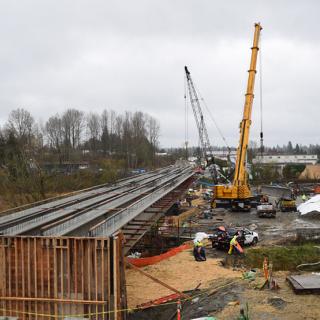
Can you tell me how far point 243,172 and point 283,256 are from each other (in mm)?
26876

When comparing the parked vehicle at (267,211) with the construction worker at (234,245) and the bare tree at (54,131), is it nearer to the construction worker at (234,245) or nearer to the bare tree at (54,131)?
the construction worker at (234,245)

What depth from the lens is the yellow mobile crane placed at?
4897 centimetres

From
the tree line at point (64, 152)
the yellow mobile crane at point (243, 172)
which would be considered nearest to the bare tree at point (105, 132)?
the tree line at point (64, 152)

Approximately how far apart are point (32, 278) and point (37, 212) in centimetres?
932

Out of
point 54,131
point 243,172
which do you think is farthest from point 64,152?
point 243,172

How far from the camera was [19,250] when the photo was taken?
15523mm

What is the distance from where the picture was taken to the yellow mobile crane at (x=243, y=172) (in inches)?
1928

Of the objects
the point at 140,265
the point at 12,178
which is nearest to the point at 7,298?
the point at 140,265

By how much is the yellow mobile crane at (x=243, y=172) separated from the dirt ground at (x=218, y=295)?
25338mm

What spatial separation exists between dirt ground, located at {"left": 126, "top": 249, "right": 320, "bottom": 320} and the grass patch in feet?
6.21

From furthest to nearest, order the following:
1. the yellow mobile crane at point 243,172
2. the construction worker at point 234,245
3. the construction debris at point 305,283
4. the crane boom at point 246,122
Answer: the crane boom at point 246,122 < the yellow mobile crane at point 243,172 < the construction worker at point 234,245 < the construction debris at point 305,283

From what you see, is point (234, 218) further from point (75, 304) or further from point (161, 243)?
point (75, 304)

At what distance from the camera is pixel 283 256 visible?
23781 mm

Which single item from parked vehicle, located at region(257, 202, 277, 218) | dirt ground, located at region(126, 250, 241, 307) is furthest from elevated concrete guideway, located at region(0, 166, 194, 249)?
parked vehicle, located at region(257, 202, 277, 218)
